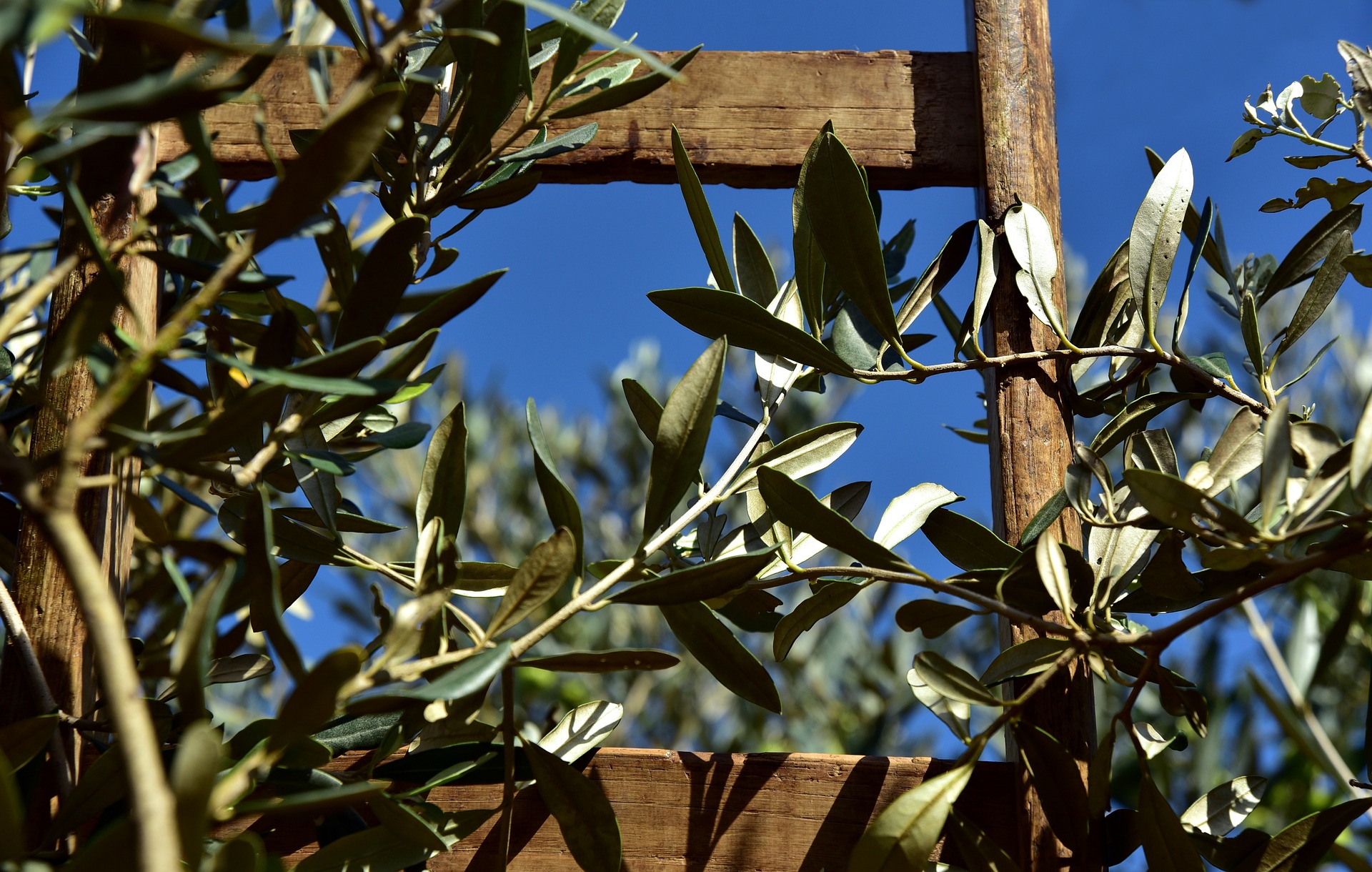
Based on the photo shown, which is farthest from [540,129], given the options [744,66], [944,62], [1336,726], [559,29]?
[1336,726]

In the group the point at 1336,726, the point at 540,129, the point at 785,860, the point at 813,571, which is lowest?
the point at 1336,726

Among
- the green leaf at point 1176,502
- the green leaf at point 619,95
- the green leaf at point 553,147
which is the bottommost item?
the green leaf at point 1176,502

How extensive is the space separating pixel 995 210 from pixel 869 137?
4.6 inches

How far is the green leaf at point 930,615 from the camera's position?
1.66 ft

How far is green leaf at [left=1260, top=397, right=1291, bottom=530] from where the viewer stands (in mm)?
390

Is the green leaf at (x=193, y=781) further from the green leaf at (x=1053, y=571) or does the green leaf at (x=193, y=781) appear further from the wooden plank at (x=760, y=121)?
the wooden plank at (x=760, y=121)

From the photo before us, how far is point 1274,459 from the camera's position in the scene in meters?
0.39

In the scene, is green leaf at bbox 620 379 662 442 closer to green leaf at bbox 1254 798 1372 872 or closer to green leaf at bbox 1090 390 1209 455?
green leaf at bbox 1090 390 1209 455

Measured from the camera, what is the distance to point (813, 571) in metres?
0.50

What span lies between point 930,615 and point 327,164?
35 centimetres

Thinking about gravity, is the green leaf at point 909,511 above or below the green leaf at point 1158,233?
below

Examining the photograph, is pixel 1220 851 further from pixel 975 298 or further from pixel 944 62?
pixel 944 62

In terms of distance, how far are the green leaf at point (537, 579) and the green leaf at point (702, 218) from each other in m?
0.20

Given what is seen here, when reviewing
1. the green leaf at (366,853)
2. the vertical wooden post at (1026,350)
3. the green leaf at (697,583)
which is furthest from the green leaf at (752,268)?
the green leaf at (366,853)
